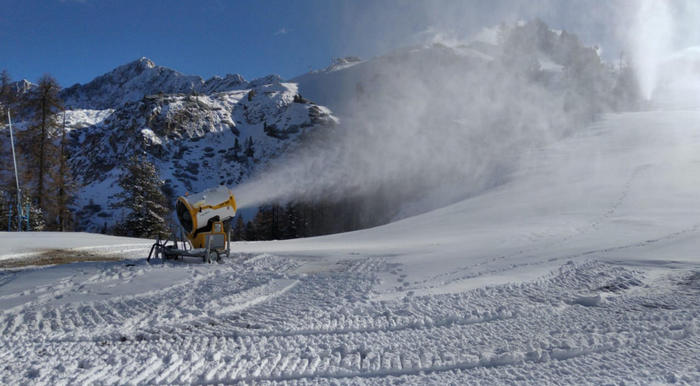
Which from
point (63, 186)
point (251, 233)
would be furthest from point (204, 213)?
point (251, 233)

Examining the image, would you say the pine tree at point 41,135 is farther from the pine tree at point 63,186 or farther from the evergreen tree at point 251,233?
the evergreen tree at point 251,233

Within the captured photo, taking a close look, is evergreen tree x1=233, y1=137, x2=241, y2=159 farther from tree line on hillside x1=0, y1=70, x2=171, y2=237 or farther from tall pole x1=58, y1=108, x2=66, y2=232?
tall pole x1=58, y1=108, x2=66, y2=232

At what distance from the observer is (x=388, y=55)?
522 feet

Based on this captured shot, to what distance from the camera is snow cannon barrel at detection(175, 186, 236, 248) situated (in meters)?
9.49

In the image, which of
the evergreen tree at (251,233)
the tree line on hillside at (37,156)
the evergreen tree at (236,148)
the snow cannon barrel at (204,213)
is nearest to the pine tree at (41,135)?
the tree line on hillside at (37,156)

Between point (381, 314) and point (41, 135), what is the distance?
2555 cm

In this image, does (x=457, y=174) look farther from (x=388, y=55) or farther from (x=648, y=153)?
(x=388, y=55)

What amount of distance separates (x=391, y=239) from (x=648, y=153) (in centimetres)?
2121

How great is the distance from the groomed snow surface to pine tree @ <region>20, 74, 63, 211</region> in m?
13.4

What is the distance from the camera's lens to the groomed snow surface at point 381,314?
11.7 ft

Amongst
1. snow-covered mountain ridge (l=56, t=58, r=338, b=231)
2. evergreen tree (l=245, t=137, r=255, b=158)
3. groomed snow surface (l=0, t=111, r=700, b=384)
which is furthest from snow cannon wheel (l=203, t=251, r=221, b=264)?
evergreen tree (l=245, t=137, r=255, b=158)

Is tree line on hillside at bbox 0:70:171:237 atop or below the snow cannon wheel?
atop

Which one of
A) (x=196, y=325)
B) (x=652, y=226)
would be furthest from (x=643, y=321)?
(x=652, y=226)

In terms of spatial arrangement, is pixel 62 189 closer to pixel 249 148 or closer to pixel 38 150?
pixel 38 150
